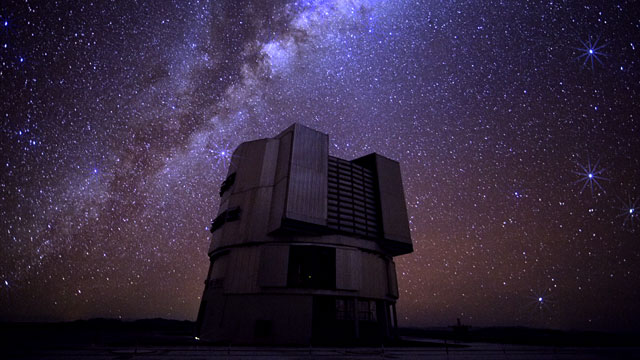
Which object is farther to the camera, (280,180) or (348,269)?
(280,180)

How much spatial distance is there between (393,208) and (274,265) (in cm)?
1475

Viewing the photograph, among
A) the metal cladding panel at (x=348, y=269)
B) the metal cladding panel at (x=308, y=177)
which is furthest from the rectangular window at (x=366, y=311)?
the metal cladding panel at (x=308, y=177)

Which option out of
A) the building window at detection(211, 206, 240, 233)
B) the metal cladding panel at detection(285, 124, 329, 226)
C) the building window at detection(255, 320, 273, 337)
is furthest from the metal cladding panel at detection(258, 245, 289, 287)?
the building window at detection(211, 206, 240, 233)

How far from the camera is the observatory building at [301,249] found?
23156mm

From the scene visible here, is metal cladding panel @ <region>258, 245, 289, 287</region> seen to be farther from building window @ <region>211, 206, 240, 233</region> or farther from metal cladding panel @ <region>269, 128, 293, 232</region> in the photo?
building window @ <region>211, 206, 240, 233</region>

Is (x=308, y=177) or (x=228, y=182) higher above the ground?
(x=228, y=182)

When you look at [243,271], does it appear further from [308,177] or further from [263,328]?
[308,177]

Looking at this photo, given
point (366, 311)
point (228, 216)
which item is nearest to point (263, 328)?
point (366, 311)

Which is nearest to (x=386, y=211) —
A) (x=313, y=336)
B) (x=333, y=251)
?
(x=333, y=251)

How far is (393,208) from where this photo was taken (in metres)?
31.3

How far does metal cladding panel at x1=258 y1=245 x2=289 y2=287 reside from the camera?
23156mm

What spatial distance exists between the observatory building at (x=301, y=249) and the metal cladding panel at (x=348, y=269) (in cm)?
9

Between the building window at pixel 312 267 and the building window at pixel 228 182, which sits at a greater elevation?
the building window at pixel 228 182

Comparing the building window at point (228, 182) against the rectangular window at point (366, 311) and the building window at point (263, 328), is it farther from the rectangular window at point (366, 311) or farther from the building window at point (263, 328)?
the rectangular window at point (366, 311)
